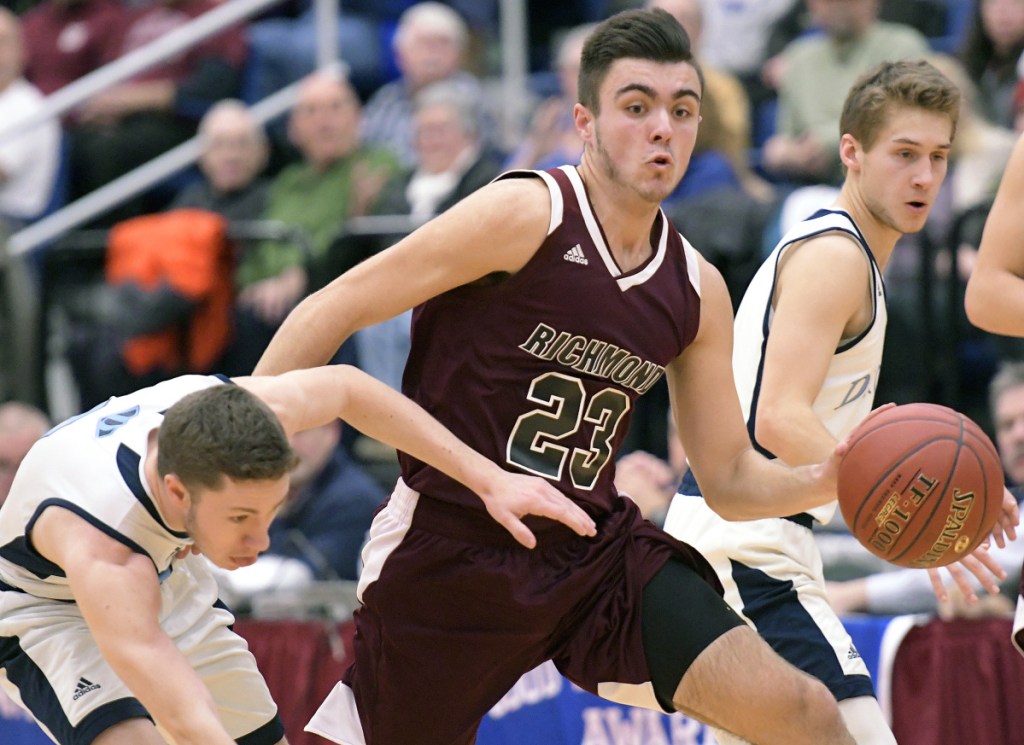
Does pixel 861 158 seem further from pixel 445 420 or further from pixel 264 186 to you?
pixel 264 186

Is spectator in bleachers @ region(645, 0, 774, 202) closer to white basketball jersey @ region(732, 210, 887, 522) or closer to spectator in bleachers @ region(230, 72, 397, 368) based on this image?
spectator in bleachers @ region(230, 72, 397, 368)

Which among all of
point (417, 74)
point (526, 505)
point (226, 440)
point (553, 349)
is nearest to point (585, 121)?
point (553, 349)

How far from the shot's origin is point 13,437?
848cm

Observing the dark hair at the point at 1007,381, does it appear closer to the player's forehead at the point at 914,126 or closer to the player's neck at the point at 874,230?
the player's neck at the point at 874,230

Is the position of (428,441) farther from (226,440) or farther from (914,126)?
(914,126)

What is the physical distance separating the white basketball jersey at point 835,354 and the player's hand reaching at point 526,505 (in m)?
0.92

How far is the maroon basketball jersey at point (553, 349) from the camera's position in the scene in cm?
475

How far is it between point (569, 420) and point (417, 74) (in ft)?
17.8

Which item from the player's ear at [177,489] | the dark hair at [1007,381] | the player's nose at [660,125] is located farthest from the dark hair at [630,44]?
the dark hair at [1007,381]

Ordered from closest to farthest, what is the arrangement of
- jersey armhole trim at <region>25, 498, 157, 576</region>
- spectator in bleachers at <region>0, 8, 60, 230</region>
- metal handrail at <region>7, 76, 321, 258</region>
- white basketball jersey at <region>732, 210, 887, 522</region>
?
jersey armhole trim at <region>25, 498, 157, 576</region>
white basketball jersey at <region>732, 210, 887, 522</region>
metal handrail at <region>7, 76, 321, 258</region>
spectator in bleachers at <region>0, 8, 60, 230</region>

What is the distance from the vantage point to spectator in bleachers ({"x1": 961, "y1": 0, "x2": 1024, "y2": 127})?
8.20m

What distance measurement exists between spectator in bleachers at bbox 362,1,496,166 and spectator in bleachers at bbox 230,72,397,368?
36 centimetres

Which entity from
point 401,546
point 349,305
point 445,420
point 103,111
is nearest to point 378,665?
point 401,546

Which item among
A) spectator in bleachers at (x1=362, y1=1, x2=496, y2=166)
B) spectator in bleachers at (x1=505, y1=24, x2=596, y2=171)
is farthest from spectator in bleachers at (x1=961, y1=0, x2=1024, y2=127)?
spectator in bleachers at (x1=362, y1=1, x2=496, y2=166)
